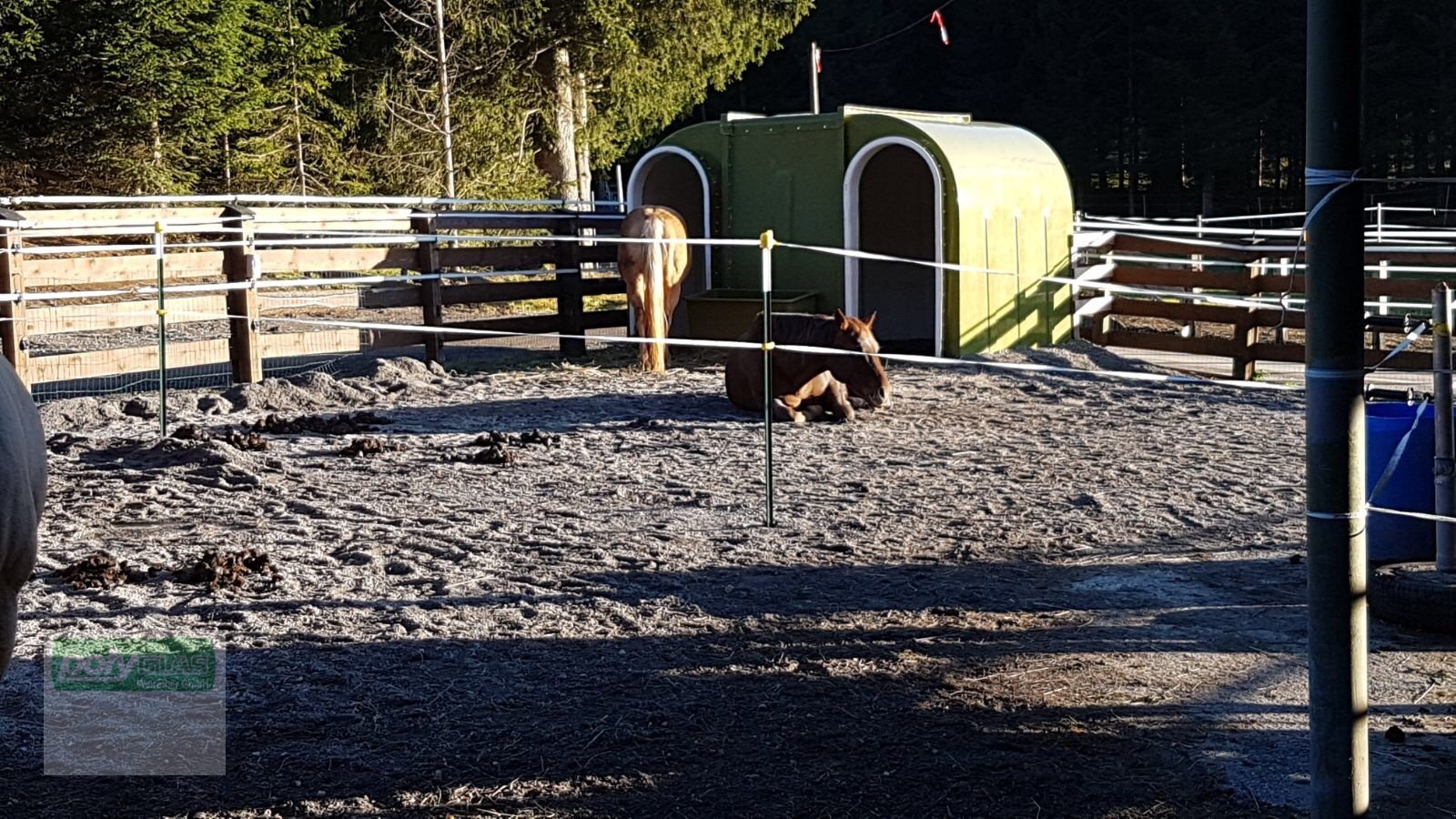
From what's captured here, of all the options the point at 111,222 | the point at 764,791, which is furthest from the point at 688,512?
the point at 111,222

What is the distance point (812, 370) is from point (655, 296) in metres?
3.01

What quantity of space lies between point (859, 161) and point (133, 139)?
1371 cm

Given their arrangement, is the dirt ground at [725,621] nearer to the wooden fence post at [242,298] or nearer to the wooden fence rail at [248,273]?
the wooden fence rail at [248,273]

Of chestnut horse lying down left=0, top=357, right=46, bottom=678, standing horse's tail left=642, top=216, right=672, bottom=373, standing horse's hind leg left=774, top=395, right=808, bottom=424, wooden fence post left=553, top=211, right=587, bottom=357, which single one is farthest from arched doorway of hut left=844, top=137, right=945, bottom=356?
chestnut horse lying down left=0, top=357, right=46, bottom=678

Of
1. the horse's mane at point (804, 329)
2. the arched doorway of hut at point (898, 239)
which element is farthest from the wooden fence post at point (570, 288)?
the horse's mane at point (804, 329)

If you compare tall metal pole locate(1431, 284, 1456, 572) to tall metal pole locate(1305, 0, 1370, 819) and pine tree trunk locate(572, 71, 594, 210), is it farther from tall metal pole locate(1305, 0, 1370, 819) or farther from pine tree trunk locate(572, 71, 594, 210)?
pine tree trunk locate(572, 71, 594, 210)

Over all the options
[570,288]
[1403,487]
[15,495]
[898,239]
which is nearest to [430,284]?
[570,288]

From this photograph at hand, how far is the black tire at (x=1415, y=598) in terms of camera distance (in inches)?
185

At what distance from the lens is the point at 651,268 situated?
39.4ft

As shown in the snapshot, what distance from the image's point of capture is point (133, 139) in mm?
21906

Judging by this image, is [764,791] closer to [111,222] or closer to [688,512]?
[688,512]

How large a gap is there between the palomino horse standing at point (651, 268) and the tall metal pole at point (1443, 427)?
25.6 ft

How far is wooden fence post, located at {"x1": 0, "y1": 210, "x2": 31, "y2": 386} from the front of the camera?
10.2 m

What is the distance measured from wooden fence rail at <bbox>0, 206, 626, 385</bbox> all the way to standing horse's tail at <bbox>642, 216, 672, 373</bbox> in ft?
5.27
